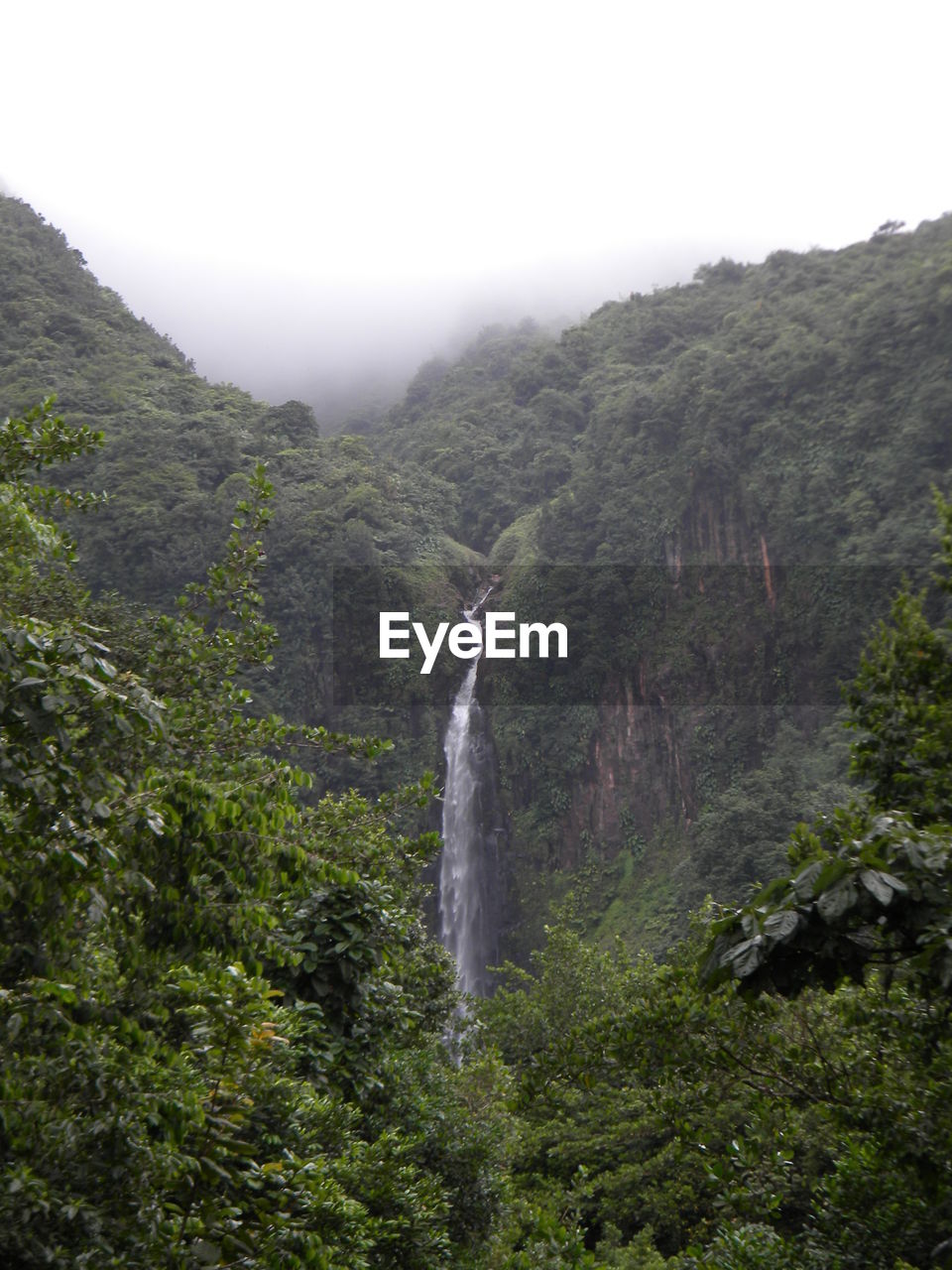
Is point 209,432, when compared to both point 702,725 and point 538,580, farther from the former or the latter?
point 702,725

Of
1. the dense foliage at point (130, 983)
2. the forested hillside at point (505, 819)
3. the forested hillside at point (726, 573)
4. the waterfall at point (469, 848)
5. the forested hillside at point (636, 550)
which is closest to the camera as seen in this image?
the dense foliage at point (130, 983)

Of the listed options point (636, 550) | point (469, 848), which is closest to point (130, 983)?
point (469, 848)

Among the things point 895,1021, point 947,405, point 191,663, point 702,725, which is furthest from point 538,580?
point 895,1021

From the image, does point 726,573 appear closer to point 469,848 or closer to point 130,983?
point 469,848

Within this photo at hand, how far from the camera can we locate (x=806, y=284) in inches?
1489

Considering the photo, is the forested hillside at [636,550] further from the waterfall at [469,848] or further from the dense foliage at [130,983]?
the dense foliage at [130,983]

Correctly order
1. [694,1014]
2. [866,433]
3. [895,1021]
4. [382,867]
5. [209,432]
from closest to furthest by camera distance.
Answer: [694,1014], [895,1021], [382,867], [866,433], [209,432]

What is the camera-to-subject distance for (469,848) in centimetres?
3103

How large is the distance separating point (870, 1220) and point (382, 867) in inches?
114

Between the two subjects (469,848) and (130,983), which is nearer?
(130,983)

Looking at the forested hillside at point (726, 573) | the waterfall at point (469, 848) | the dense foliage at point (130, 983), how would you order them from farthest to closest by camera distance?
1. the waterfall at point (469, 848)
2. the forested hillside at point (726, 573)
3. the dense foliage at point (130, 983)

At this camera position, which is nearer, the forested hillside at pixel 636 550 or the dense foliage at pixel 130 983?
the dense foliage at pixel 130 983

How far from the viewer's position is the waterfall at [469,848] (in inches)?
1155

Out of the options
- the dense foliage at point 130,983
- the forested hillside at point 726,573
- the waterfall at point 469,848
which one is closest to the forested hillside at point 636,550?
the forested hillside at point 726,573
